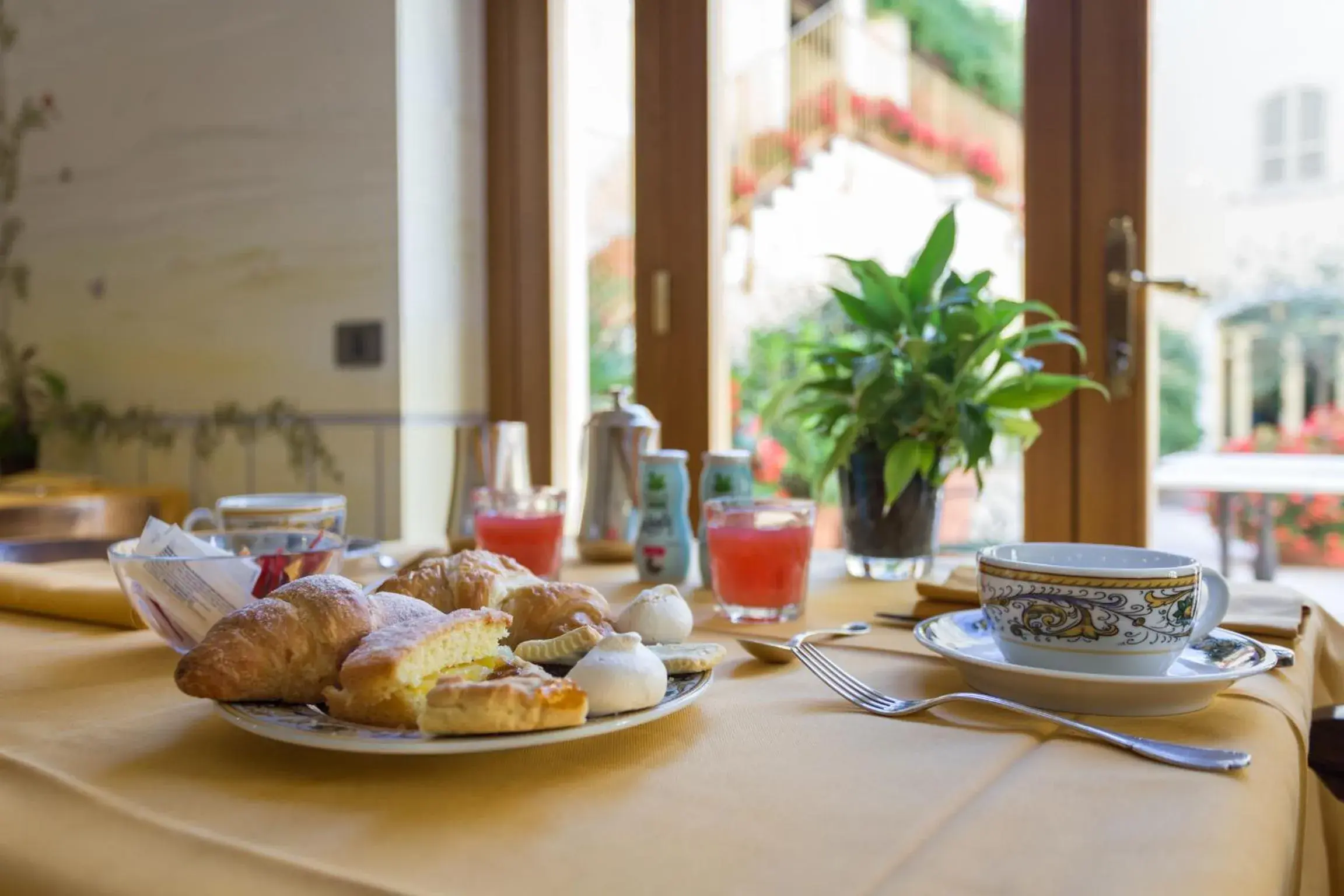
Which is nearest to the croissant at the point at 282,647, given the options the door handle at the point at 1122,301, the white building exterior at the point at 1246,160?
the door handle at the point at 1122,301

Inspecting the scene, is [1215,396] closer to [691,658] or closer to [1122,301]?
[1122,301]

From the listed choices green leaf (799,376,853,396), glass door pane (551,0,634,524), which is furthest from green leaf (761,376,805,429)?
glass door pane (551,0,634,524)

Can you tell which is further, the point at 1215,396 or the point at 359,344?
the point at 359,344

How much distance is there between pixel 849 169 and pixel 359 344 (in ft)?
4.56

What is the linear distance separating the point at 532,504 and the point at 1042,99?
4.10 feet

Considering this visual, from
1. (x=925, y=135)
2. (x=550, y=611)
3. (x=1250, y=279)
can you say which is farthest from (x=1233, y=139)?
(x=550, y=611)

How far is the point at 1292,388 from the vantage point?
6.28ft

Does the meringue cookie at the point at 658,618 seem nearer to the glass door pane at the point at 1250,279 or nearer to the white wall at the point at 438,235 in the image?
the glass door pane at the point at 1250,279

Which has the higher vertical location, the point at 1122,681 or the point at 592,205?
the point at 592,205

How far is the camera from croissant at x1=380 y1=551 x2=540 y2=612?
733 millimetres

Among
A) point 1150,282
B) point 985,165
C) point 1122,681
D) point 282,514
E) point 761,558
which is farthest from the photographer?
point 985,165

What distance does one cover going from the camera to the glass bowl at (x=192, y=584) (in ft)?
2.44

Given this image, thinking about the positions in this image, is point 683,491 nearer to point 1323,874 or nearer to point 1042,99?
point 1323,874

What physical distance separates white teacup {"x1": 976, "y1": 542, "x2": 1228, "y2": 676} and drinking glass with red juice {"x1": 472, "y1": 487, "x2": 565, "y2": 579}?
0.55m
